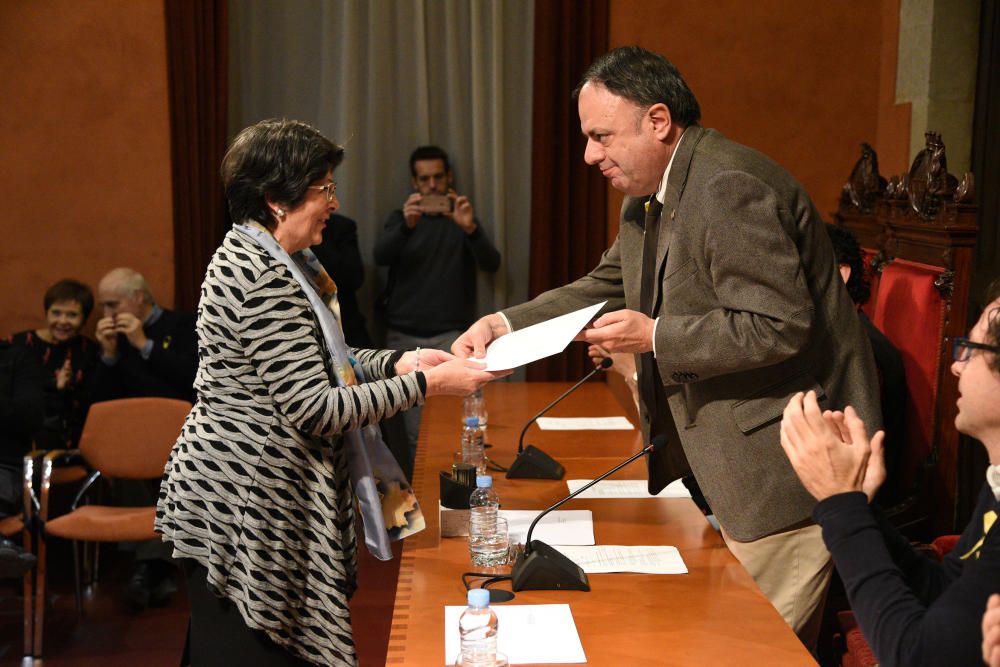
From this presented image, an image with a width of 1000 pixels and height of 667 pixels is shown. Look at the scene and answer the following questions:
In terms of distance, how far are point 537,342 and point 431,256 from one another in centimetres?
307

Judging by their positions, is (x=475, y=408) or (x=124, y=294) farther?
(x=124, y=294)

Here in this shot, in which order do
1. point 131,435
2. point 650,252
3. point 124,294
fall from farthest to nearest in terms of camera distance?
point 124,294
point 131,435
point 650,252

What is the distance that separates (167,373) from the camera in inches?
189

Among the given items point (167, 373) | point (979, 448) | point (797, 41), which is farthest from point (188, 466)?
point (797, 41)

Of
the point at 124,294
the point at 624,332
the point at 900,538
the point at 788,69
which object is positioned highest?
the point at 788,69

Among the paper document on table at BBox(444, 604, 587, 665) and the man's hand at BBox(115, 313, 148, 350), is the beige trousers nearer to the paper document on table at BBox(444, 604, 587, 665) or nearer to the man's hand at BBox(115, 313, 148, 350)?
the paper document on table at BBox(444, 604, 587, 665)

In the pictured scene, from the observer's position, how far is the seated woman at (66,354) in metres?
4.76

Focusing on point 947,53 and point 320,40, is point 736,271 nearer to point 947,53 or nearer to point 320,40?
point 947,53

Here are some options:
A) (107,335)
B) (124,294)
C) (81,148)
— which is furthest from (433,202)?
(81,148)

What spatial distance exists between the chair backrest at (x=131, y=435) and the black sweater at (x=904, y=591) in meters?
3.21

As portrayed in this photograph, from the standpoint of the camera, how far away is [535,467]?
310cm

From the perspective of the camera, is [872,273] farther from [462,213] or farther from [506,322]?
[462,213]

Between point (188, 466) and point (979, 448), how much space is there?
3183 mm

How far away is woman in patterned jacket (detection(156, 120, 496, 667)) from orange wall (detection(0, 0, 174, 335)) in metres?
3.17
